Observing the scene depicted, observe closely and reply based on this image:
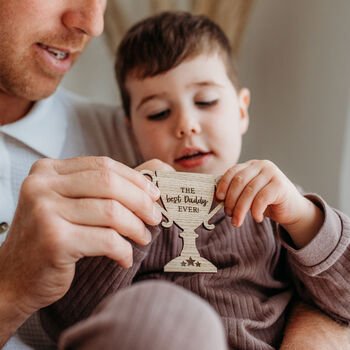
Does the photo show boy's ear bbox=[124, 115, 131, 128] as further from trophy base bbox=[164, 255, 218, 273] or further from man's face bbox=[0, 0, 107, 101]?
trophy base bbox=[164, 255, 218, 273]

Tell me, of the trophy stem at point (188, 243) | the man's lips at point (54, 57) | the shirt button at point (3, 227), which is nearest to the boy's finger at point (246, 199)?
the trophy stem at point (188, 243)

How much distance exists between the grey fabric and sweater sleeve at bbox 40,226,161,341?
1.17ft

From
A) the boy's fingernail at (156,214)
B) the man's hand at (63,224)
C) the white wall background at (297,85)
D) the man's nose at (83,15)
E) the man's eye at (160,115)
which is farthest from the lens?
the white wall background at (297,85)

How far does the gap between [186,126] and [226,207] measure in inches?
13.6

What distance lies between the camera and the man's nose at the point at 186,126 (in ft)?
3.91

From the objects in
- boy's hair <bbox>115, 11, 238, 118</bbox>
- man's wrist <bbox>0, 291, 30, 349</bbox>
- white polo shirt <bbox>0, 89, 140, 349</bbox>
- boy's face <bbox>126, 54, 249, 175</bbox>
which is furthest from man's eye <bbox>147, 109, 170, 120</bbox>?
man's wrist <bbox>0, 291, 30, 349</bbox>

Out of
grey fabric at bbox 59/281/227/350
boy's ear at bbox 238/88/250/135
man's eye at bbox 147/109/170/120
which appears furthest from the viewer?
boy's ear at bbox 238/88/250/135

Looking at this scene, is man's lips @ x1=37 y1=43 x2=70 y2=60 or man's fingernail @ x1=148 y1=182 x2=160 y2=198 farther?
man's lips @ x1=37 y1=43 x2=70 y2=60

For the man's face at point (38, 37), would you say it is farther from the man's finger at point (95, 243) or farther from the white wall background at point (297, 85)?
the white wall background at point (297, 85)

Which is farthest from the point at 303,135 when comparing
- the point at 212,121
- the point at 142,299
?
the point at 142,299

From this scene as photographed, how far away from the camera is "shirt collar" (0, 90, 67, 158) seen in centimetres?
120

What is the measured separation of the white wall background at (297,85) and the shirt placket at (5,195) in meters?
1.19

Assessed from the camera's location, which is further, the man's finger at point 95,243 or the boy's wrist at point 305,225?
the boy's wrist at point 305,225

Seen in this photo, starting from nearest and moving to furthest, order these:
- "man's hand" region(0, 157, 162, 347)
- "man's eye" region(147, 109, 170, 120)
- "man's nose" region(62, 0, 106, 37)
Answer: "man's hand" region(0, 157, 162, 347) < "man's nose" region(62, 0, 106, 37) < "man's eye" region(147, 109, 170, 120)
